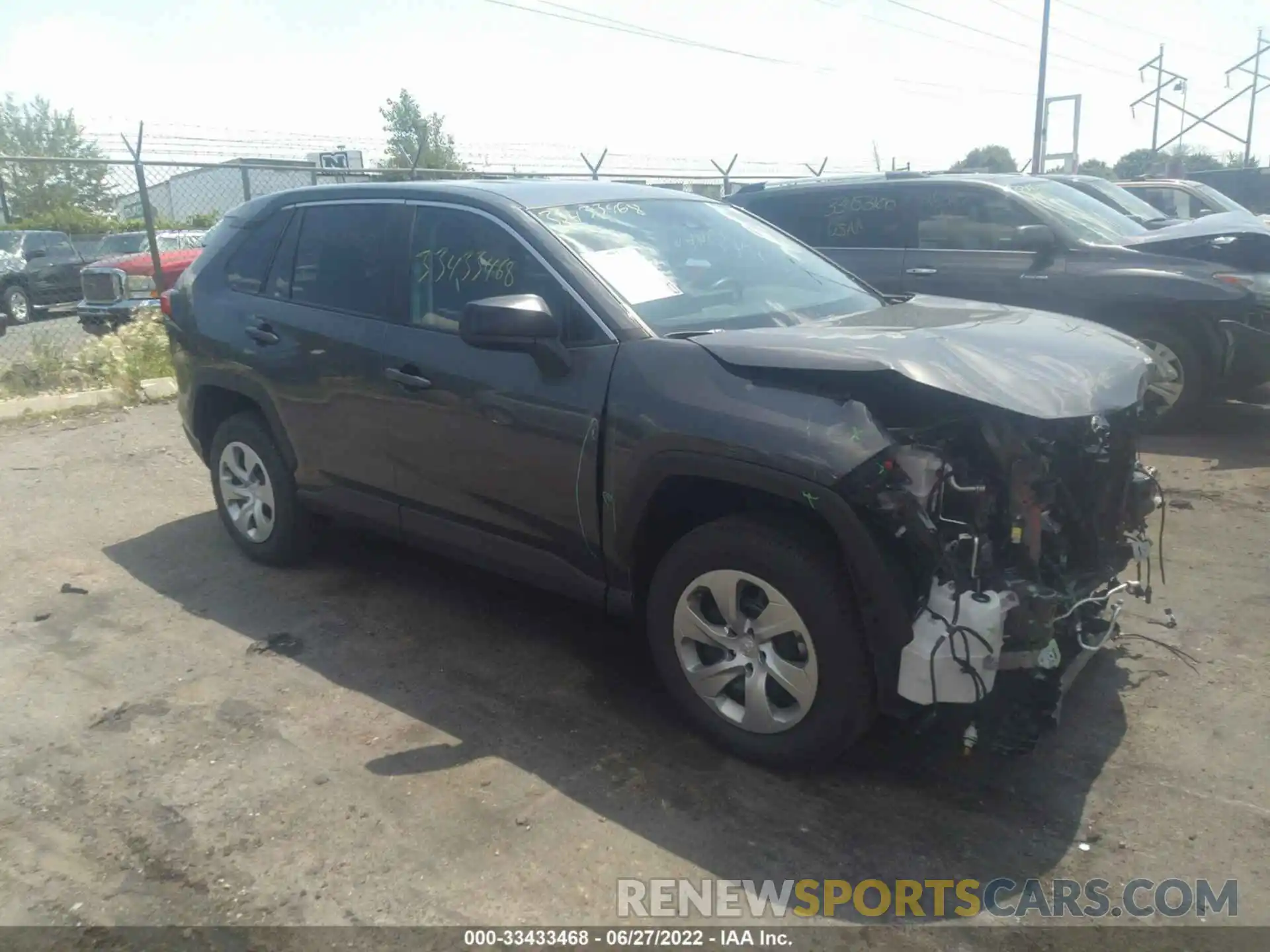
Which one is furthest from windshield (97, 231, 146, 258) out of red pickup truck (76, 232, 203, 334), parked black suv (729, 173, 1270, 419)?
Result: parked black suv (729, 173, 1270, 419)

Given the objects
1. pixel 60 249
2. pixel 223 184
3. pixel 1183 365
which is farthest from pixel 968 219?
pixel 223 184

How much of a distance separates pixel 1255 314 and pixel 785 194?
3694mm

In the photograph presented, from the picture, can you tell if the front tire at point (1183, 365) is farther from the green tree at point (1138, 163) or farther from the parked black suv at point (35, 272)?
the green tree at point (1138, 163)

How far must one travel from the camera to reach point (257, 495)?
205 inches

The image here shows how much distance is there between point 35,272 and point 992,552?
61.0 feet

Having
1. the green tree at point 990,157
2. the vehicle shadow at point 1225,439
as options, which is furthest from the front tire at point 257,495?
the green tree at point 990,157

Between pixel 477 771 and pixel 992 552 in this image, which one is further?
pixel 477 771

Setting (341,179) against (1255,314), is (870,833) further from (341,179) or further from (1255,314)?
(341,179)

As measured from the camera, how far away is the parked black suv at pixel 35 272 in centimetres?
1709

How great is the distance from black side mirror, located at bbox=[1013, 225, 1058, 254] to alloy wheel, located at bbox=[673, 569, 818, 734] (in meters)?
5.37

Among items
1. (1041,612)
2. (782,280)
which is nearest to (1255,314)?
(782,280)

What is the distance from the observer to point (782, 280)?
4266 mm

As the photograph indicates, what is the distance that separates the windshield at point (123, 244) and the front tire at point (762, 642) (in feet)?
58.2

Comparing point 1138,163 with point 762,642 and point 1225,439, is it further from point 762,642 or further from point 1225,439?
point 762,642
